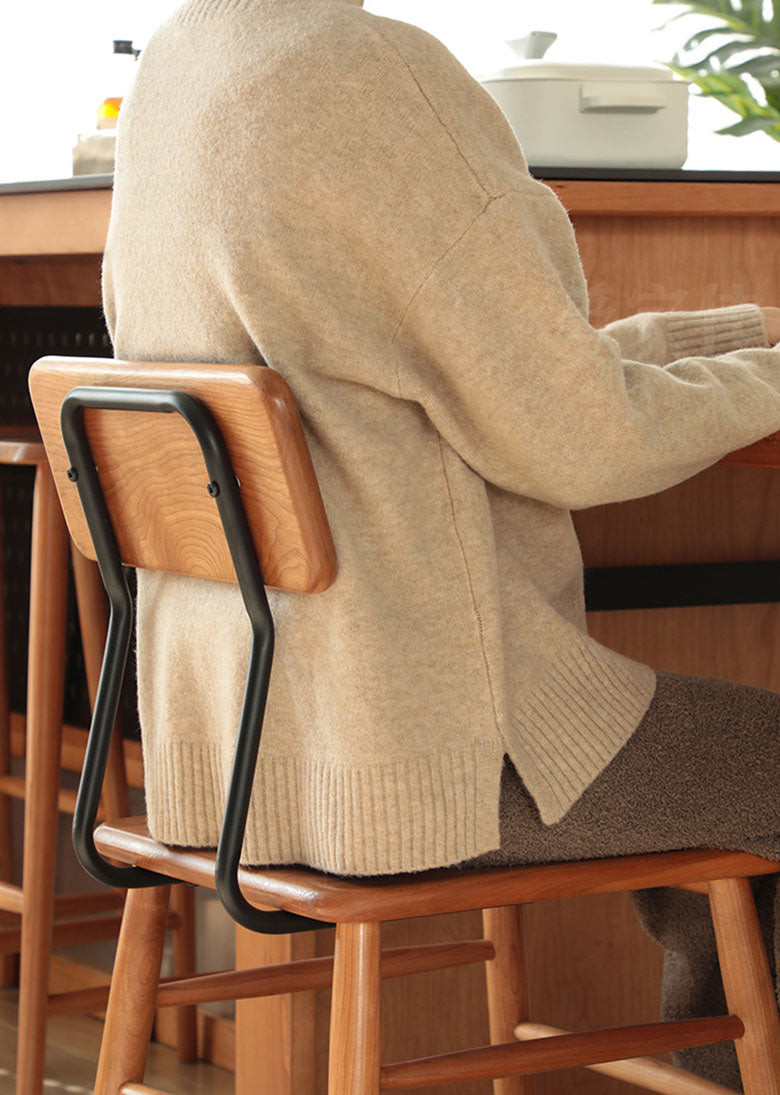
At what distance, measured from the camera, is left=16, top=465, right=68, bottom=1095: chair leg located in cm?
181

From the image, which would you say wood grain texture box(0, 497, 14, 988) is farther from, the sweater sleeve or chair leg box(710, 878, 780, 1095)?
the sweater sleeve

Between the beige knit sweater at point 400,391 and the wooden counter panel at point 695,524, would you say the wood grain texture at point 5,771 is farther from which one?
the beige knit sweater at point 400,391

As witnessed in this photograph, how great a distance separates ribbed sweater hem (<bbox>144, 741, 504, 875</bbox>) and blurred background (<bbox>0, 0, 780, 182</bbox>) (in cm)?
265

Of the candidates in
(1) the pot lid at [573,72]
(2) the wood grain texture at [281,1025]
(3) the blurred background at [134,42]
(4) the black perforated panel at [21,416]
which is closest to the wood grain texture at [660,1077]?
(2) the wood grain texture at [281,1025]

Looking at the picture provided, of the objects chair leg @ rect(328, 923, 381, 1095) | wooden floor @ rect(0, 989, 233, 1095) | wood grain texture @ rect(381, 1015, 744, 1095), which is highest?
chair leg @ rect(328, 923, 381, 1095)

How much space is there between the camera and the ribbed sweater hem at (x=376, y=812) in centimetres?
109

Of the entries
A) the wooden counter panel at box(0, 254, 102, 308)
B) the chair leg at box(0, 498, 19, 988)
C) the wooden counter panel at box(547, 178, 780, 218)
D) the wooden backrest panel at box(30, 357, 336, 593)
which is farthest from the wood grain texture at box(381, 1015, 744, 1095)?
the wooden counter panel at box(0, 254, 102, 308)

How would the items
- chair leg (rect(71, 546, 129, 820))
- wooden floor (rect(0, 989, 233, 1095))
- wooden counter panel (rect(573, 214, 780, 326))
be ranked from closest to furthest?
wooden counter panel (rect(573, 214, 780, 326)) < chair leg (rect(71, 546, 129, 820)) < wooden floor (rect(0, 989, 233, 1095))

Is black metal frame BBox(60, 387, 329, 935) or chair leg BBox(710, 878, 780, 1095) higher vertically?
black metal frame BBox(60, 387, 329, 935)

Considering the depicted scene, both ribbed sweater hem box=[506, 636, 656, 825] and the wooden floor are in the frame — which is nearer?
ribbed sweater hem box=[506, 636, 656, 825]

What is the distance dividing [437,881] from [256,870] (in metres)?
0.13

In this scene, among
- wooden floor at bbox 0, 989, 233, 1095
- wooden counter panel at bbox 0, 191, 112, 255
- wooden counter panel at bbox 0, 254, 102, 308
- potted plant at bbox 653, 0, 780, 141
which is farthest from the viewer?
potted plant at bbox 653, 0, 780, 141

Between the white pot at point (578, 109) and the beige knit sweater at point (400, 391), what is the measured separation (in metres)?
0.54

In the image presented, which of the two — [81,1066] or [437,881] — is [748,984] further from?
[81,1066]
